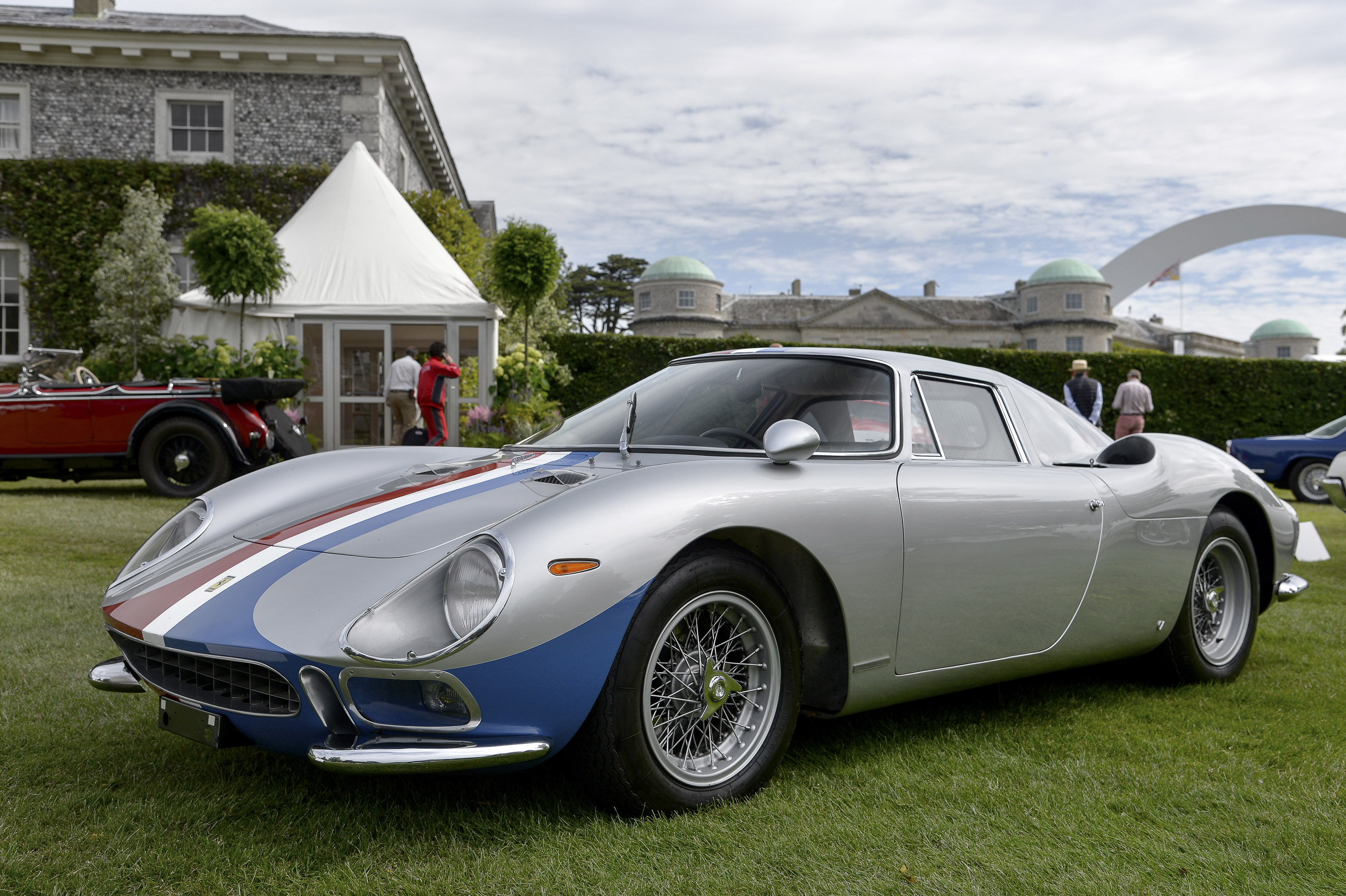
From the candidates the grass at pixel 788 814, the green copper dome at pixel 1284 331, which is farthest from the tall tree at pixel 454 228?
the green copper dome at pixel 1284 331

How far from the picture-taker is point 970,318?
79.6 metres

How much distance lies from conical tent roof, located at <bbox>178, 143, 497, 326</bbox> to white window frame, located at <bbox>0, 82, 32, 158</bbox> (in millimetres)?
7635

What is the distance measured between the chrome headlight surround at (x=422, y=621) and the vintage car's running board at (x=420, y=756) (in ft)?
0.63

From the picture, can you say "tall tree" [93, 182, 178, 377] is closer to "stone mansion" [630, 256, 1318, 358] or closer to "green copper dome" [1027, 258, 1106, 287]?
"stone mansion" [630, 256, 1318, 358]

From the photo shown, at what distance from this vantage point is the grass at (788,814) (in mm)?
2158

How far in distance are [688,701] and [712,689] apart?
0.07 metres

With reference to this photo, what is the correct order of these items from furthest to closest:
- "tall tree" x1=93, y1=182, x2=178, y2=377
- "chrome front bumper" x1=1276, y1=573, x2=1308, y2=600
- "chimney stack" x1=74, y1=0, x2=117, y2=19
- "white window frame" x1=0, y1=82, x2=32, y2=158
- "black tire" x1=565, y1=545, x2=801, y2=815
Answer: "chimney stack" x1=74, y1=0, x2=117, y2=19 < "white window frame" x1=0, y1=82, x2=32, y2=158 < "tall tree" x1=93, y1=182, x2=178, y2=377 < "chrome front bumper" x1=1276, y1=573, x2=1308, y2=600 < "black tire" x1=565, y1=545, x2=801, y2=815

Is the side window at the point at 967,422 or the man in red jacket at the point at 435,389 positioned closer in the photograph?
the side window at the point at 967,422

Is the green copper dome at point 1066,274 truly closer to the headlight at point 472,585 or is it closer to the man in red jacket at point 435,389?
the man in red jacket at point 435,389

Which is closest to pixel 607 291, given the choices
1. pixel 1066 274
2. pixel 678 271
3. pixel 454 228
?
pixel 678 271

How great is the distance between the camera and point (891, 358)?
10.9 feet

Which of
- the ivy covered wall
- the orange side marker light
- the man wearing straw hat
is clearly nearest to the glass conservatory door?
the ivy covered wall

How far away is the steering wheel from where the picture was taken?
3055 mm

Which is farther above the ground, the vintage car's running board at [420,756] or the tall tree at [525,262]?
the tall tree at [525,262]
